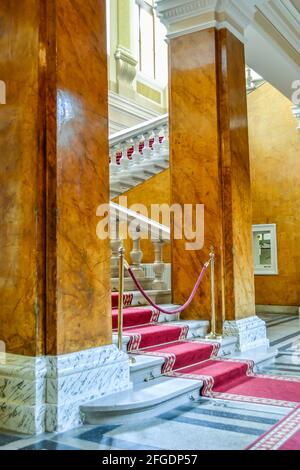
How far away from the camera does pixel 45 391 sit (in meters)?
3.04

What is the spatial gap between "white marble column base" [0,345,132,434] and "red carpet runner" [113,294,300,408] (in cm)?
101

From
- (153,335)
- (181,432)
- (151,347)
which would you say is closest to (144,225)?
(153,335)

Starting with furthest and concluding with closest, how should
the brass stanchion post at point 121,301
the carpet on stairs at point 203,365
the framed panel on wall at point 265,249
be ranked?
1. the framed panel on wall at point 265,249
2. the carpet on stairs at point 203,365
3. the brass stanchion post at point 121,301

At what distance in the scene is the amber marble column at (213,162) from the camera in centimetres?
552

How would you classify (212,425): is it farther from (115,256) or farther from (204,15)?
(204,15)

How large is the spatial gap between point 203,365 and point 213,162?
2.25 metres

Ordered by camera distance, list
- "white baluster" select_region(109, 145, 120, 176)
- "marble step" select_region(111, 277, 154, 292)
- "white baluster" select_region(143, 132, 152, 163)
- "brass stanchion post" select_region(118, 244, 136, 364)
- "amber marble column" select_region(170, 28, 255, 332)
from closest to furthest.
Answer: "brass stanchion post" select_region(118, 244, 136, 364), "amber marble column" select_region(170, 28, 255, 332), "marble step" select_region(111, 277, 154, 292), "white baluster" select_region(109, 145, 120, 176), "white baluster" select_region(143, 132, 152, 163)

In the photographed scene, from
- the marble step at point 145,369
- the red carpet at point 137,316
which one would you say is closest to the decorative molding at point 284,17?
the red carpet at point 137,316

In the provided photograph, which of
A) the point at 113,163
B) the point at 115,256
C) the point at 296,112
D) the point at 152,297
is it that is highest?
the point at 296,112

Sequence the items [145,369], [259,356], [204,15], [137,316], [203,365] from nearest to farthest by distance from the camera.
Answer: [145,369] → [203,365] → [137,316] → [259,356] → [204,15]

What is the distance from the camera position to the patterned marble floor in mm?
2750

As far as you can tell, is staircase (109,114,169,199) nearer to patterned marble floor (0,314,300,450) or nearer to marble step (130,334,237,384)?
marble step (130,334,237,384)

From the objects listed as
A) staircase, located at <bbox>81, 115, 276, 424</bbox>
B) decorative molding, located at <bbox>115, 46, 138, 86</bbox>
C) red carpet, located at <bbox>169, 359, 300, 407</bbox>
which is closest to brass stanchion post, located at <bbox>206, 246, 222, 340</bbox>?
staircase, located at <bbox>81, 115, 276, 424</bbox>

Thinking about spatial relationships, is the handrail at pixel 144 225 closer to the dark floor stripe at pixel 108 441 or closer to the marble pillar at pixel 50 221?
the marble pillar at pixel 50 221
